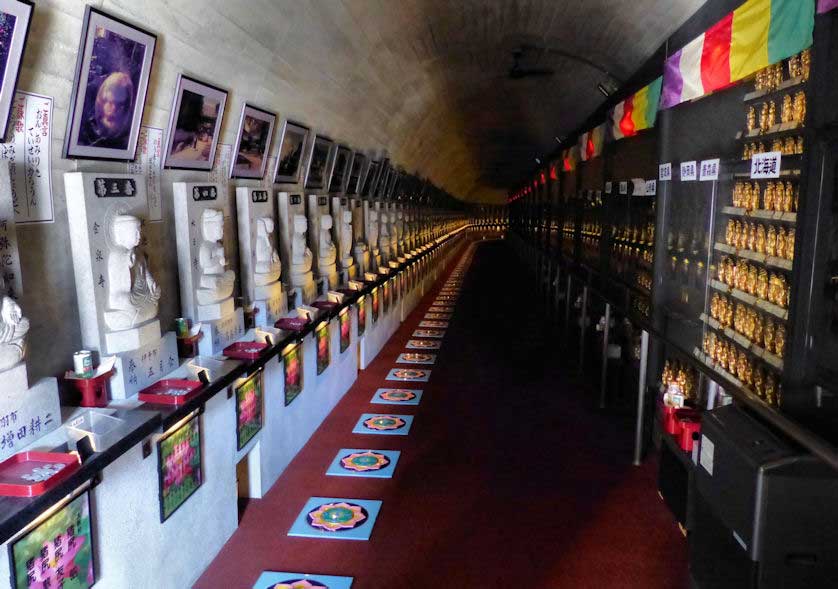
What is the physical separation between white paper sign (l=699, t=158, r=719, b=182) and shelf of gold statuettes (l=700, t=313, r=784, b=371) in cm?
126

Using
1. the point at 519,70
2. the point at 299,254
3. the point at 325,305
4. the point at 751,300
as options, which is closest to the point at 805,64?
the point at 751,300

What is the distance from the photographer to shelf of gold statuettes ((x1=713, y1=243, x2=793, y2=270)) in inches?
167

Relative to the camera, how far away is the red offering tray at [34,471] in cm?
243

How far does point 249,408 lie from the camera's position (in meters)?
4.92

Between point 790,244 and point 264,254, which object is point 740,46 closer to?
point 790,244

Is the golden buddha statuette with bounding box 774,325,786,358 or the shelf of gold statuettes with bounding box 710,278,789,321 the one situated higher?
the shelf of gold statuettes with bounding box 710,278,789,321

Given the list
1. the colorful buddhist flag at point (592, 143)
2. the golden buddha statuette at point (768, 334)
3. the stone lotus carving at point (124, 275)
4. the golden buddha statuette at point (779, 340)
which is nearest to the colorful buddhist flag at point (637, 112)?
the colorful buddhist flag at point (592, 143)

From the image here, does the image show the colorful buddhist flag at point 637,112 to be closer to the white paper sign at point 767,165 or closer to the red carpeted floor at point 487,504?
the white paper sign at point 767,165

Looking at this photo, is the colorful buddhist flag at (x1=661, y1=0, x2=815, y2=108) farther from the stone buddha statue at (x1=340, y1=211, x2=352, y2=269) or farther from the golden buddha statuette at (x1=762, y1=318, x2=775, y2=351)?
the stone buddha statue at (x1=340, y1=211, x2=352, y2=269)

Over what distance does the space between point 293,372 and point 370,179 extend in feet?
18.1

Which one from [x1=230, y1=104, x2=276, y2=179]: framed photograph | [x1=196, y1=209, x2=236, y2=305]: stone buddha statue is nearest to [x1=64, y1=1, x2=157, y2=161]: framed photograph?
[x1=196, y1=209, x2=236, y2=305]: stone buddha statue

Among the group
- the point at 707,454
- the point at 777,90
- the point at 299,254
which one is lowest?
the point at 707,454

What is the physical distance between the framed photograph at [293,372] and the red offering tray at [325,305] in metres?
0.60

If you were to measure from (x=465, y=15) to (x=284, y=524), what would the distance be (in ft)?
22.1
